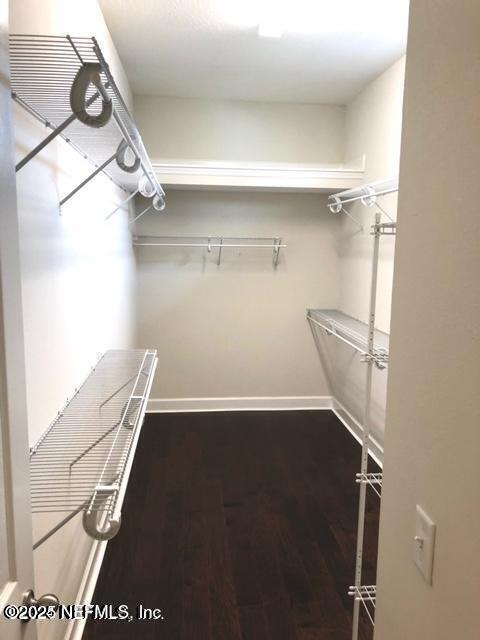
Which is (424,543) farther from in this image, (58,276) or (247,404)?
(247,404)

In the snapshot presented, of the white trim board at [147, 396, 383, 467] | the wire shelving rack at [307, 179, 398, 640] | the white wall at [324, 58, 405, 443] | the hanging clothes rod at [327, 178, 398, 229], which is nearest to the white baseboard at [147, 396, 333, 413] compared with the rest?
the white trim board at [147, 396, 383, 467]

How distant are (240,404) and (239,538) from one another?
171 cm

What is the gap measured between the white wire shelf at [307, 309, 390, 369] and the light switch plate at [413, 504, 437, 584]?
138cm

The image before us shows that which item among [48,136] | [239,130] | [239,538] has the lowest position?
[239,538]

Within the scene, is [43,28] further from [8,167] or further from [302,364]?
[302,364]

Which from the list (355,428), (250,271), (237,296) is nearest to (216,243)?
(250,271)

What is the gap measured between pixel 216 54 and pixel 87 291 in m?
1.70

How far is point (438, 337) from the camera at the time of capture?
75 cm

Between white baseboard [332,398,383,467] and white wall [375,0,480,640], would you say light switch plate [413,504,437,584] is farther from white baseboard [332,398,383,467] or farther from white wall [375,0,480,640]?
white baseboard [332,398,383,467]

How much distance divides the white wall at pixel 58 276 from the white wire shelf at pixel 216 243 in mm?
1311

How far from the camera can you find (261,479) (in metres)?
2.79

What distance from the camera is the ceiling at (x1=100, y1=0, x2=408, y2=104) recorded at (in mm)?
2172

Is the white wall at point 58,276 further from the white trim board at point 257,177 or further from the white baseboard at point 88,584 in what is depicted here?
the white trim board at point 257,177

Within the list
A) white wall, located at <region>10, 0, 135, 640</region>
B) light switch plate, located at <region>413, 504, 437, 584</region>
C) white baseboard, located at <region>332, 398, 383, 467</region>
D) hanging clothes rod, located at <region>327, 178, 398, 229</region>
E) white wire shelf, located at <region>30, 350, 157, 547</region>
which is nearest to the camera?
light switch plate, located at <region>413, 504, 437, 584</region>
